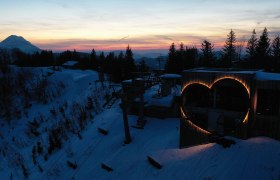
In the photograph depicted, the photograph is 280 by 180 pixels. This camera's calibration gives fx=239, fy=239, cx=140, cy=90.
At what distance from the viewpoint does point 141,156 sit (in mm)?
18719

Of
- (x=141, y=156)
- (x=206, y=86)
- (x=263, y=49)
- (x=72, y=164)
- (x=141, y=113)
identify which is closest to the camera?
(x=206, y=86)

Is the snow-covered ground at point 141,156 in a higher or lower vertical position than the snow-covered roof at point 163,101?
lower

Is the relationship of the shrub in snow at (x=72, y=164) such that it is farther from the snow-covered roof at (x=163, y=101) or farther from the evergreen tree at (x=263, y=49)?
the evergreen tree at (x=263, y=49)

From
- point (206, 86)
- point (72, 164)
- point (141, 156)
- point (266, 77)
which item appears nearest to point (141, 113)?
point (141, 156)

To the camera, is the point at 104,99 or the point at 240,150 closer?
the point at 240,150

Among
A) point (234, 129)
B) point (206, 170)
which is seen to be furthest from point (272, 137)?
point (206, 170)

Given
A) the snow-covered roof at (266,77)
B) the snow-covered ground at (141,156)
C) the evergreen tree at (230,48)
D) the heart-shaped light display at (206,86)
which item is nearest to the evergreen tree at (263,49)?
the evergreen tree at (230,48)

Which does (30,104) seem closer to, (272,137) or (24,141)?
(24,141)

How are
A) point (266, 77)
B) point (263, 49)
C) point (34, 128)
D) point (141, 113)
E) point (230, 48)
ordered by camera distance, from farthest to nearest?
point (230, 48) → point (263, 49) → point (34, 128) → point (141, 113) → point (266, 77)

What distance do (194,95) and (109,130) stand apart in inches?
423

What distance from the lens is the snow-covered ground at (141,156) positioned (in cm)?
1357

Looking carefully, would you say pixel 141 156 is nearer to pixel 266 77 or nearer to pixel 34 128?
pixel 266 77

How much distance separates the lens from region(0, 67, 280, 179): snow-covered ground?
44.5ft

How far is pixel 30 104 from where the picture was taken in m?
43.4
